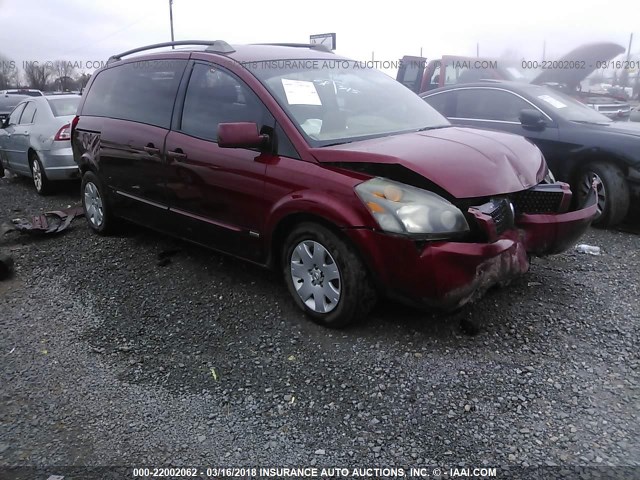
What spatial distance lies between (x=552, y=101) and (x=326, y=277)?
13.5 ft

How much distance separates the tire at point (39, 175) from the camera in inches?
304

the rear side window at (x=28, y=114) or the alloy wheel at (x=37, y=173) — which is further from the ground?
the rear side window at (x=28, y=114)

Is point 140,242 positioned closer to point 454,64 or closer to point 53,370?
point 53,370

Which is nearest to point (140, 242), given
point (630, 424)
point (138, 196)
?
point (138, 196)

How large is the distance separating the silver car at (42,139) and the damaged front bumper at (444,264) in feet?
19.4

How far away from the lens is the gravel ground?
2.36 meters

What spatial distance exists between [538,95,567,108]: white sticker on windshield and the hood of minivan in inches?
104

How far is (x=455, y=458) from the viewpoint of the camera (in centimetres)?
226

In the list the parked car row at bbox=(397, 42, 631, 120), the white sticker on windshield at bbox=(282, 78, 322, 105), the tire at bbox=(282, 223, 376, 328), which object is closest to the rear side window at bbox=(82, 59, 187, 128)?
the white sticker on windshield at bbox=(282, 78, 322, 105)

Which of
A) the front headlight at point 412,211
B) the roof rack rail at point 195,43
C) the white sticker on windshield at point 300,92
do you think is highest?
the roof rack rail at point 195,43

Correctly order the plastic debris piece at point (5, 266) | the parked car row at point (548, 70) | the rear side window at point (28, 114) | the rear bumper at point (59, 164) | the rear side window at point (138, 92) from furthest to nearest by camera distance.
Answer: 1. the parked car row at point (548, 70)
2. the rear side window at point (28, 114)
3. the rear bumper at point (59, 164)
4. the plastic debris piece at point (5, 266)
5. the rear side window at point (138, 92)

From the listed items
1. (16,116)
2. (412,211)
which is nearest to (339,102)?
(412,211)

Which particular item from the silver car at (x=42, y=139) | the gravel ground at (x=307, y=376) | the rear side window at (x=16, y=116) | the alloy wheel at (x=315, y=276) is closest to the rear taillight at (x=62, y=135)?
the silver car at (x=42, y=139)

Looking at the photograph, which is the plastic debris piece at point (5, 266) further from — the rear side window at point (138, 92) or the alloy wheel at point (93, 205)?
the rear side window at point (138, 92)
